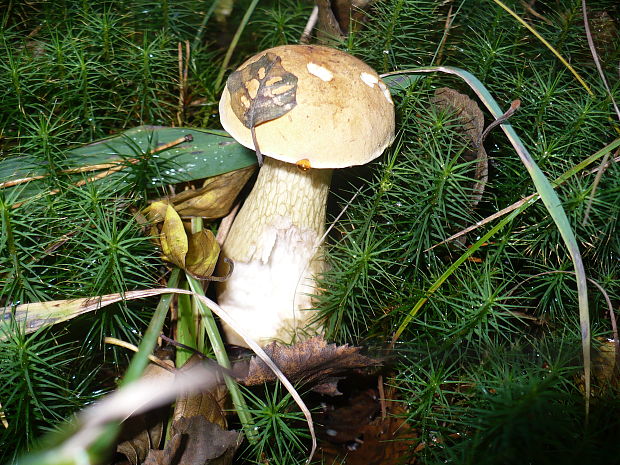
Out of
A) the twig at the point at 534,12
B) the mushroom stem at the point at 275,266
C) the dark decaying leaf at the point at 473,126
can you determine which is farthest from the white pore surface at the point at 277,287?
the twig at the point at 534,12

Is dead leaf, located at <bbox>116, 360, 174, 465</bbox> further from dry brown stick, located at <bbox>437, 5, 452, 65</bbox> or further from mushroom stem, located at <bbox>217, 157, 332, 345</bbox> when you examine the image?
dry brown stick, located at <bbox>437, 5, 452, 65</bbox>

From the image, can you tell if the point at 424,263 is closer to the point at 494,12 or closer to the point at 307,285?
the point at 307,285

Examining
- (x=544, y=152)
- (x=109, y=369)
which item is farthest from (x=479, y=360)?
(x=109, y=369)

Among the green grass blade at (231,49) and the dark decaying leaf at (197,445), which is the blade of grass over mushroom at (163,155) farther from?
the dark decaying leaf at (197,445)

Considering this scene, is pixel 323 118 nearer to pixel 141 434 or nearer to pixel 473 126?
pixel 473 126

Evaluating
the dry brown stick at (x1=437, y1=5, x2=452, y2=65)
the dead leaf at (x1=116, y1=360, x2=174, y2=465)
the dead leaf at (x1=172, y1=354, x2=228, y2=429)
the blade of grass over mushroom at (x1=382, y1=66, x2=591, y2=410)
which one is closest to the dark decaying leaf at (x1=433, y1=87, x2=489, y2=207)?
the blade of grass over mushroom at (x1=382, y1=66, x2=591, y2=410)

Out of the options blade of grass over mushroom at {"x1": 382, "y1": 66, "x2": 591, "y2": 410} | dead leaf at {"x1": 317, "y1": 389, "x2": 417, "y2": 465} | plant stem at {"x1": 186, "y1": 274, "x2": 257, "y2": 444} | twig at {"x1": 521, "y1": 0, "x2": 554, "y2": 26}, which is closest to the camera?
blade of grass over mushroom at {"x1": 382, "y1": 66, "x2": 591, "y2": 410}
